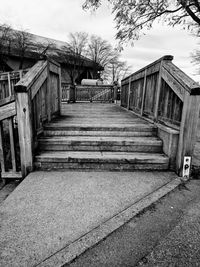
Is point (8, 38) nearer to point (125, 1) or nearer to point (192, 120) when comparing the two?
point (125, 1)

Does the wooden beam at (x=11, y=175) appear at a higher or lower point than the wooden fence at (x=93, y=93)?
lower

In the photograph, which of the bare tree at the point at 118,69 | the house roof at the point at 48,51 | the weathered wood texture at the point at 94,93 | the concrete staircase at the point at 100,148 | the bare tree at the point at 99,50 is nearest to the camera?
the concrete staircase at the point at 100,148

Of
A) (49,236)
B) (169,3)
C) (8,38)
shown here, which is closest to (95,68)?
(8,38)

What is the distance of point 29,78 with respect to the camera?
2553 millimetres

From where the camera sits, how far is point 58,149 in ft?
9.87

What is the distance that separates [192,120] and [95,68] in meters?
32.1

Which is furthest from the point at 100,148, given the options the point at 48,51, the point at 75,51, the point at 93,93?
the point at 75,51

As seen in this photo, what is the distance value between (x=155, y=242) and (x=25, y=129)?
7.33 feet

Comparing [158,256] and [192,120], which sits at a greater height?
[192,120]

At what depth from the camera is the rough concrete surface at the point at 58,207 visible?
1.31 m

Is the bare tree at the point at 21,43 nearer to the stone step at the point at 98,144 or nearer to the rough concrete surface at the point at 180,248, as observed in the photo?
the stone step at the point at 98,144

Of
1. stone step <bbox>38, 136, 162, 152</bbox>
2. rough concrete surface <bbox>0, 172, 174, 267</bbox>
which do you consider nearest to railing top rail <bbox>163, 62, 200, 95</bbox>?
stone step <bbox>38, 136, 162, 152</bbox>

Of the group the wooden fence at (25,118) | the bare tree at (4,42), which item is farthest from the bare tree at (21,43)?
the wooden fence at (25,118)

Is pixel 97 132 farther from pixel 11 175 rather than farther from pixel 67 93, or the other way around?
pixel 67 93
